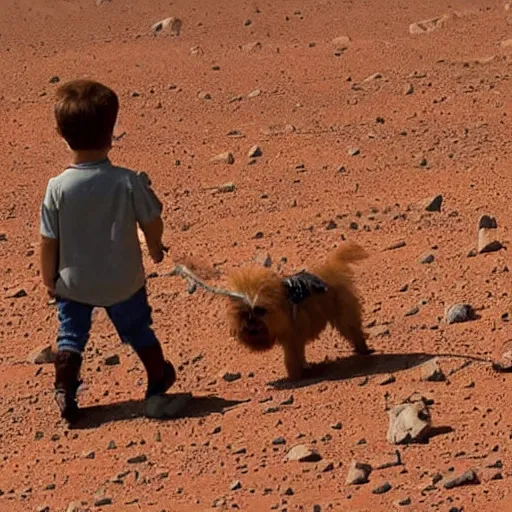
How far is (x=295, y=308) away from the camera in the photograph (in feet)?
23.9

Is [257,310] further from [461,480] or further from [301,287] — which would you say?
[461,480]

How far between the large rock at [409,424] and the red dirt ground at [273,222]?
2.2 inches

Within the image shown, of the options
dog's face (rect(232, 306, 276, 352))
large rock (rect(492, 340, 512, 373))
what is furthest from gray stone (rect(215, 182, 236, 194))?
large rock (rect(492, 340, 512, 373))

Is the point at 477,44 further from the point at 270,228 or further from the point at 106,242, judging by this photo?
the point at 106,242

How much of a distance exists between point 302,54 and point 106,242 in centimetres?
781

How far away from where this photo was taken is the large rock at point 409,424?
20.8ft

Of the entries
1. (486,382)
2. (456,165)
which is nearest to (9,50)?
(456,165)

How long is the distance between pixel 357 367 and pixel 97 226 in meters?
1.42

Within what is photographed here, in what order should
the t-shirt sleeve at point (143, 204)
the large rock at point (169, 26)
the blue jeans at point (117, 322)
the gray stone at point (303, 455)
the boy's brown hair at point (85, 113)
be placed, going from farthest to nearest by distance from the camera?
1. the large rock at point (169, 26)
2. the blue jeans at point (117, 322)
3. the t-shirt sleeve at point (143, 204)
4. the boy's brown hair at point (85, 113)
5. the gray stone at point (303, 455)

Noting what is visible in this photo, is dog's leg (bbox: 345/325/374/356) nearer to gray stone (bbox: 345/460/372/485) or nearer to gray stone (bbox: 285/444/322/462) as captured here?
gray stone (bbox: 285/444/322/462)

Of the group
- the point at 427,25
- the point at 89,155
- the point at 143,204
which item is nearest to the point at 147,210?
the point at 143,204

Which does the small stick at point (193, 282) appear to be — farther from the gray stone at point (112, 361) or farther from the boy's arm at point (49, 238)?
the boy's arm at point (49, 238)

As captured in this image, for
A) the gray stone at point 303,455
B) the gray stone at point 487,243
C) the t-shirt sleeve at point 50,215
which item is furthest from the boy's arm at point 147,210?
the gray stone at point 487,243

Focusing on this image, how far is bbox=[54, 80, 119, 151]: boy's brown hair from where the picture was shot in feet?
21.9
